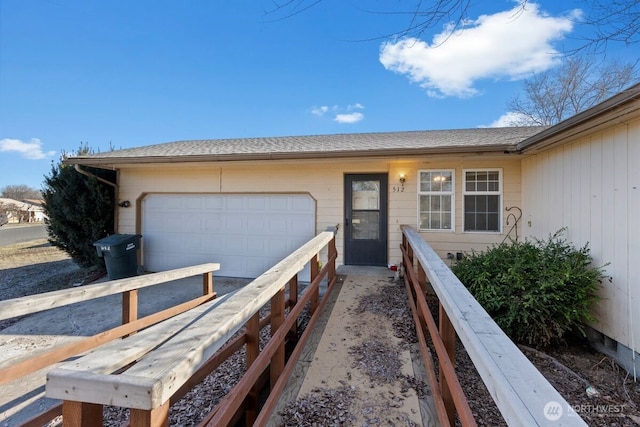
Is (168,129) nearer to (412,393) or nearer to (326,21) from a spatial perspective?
(326,21)

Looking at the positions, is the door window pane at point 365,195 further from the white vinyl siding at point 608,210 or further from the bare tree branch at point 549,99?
the bare tree branch at point 549,99

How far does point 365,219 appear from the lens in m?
5.94

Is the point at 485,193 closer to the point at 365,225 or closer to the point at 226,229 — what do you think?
the point at 365,225

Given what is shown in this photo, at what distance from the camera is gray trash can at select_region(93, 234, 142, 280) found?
6023 millimetres

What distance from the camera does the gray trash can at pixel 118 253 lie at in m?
6.02

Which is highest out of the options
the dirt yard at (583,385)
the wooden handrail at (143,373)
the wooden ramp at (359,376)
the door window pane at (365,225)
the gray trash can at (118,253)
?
the door window pane at (365,225)

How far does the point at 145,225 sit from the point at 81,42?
591 centimetres

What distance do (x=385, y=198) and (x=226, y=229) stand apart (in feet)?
11.9

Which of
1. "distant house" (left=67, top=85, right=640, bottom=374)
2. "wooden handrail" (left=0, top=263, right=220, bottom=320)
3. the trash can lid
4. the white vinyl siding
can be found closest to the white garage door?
"distant house" (left=67, top=85, right=640, bottom=374)

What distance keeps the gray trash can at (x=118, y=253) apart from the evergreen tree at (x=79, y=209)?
86 centimetres

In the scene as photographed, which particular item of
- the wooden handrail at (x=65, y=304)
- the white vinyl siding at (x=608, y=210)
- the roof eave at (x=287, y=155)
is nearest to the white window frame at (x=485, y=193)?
the roof eave at (x=287, y=155)

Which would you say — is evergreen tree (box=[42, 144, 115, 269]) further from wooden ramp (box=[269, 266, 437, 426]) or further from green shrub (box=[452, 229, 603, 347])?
green shrub (box=[452, 229, 603, 347])

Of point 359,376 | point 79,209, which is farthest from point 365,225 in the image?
point 79,209

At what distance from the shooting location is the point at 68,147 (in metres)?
7.63
